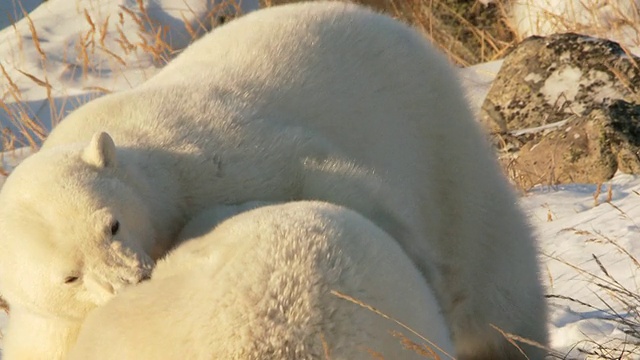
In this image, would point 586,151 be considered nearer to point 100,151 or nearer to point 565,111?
point 565,111

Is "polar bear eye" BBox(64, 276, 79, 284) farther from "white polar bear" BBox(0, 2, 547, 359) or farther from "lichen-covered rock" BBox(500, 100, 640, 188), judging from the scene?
"lichen-covered rock" BBox(500, 100, 640, 188)

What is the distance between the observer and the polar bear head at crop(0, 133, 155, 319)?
2426 mm

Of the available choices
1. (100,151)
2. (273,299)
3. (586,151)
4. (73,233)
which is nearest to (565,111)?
(586,151)

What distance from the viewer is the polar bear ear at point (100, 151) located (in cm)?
252

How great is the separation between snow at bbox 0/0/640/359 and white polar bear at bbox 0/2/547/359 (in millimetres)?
304

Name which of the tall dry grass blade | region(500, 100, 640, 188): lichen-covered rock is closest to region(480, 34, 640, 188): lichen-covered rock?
region(500, 100, 640, 188): lichen-covered rock

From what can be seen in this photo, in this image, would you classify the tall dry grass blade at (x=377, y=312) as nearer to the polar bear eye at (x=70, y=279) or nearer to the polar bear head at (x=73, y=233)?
the polar bear head at (x=73, y=233)

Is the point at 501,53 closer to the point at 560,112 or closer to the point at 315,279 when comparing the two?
the point at 560,112

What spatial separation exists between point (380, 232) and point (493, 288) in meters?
1.53

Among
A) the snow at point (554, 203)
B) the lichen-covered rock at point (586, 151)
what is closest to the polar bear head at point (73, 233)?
the snow at point (554, 203)

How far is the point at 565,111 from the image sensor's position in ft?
25.2

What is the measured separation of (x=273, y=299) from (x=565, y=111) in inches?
232

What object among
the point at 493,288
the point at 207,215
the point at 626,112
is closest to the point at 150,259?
the point at 207,215

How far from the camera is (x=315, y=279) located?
2.16 meters
